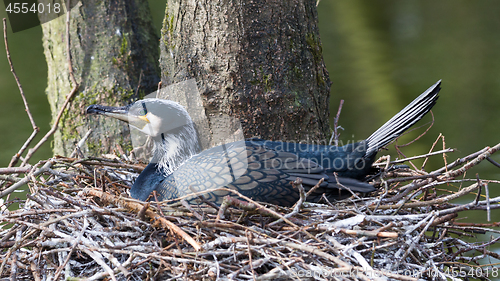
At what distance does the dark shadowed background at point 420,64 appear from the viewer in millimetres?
2723

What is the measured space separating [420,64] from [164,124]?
1969 millimetres

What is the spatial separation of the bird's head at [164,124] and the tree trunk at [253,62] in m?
0.14

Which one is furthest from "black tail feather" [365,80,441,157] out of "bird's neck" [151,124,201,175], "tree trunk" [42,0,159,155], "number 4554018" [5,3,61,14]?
"number 4554018" [5,3,61,14]

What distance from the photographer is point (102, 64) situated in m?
2.63

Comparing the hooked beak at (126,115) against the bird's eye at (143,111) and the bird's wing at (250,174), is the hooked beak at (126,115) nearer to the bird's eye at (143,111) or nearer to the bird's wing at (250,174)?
the bird's eye at (143,111)

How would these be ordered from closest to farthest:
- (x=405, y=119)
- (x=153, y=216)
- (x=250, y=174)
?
(x=153, y=216)
(x=250, y=174)
(x=405, y=119)

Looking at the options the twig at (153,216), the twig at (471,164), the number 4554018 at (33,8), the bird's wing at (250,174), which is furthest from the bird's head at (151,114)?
the twig at (471,164)

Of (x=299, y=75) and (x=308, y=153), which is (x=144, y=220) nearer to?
(x=308, y=153)

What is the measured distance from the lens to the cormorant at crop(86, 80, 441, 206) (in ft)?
5.41

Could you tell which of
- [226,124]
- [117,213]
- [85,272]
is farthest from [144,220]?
[226,124]

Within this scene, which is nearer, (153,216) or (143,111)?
(153,216)

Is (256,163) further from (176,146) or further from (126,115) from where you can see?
(126,115)

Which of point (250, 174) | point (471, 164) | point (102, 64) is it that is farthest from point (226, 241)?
point (102, 64)

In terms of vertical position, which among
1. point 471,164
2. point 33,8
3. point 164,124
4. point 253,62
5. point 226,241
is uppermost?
point 33,8
